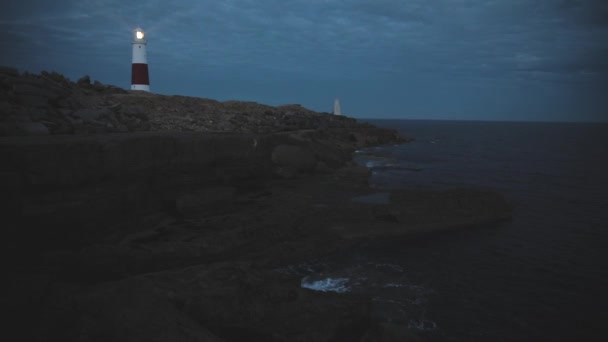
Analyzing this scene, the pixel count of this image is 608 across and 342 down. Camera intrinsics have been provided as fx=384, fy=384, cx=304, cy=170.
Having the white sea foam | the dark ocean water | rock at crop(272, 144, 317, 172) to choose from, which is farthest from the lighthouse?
the white sea foam

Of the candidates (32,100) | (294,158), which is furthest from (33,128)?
(294,158)

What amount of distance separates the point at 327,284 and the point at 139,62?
40667mm

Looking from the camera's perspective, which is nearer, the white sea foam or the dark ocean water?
the dark ocean water

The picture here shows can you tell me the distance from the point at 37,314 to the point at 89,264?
411 cm

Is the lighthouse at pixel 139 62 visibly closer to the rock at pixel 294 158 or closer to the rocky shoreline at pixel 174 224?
the rocky shoreline at pixel 174 224

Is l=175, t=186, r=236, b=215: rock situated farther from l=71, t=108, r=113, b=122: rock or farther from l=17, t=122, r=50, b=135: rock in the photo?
l=71, t=108, r=113, b=122: rock

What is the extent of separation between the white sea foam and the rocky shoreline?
1.27 meters

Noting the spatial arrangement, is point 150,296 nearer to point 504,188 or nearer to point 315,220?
point 315,220

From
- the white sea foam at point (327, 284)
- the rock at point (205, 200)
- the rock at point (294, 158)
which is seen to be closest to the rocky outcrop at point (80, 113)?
the rock at point (205, 200)

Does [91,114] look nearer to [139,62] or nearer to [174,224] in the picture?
[174,224]

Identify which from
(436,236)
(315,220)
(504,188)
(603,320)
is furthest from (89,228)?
(504,188)

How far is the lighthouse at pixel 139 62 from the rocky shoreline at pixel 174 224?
21.8 m

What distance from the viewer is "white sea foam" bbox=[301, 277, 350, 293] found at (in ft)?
36.6

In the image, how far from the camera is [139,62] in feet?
143
